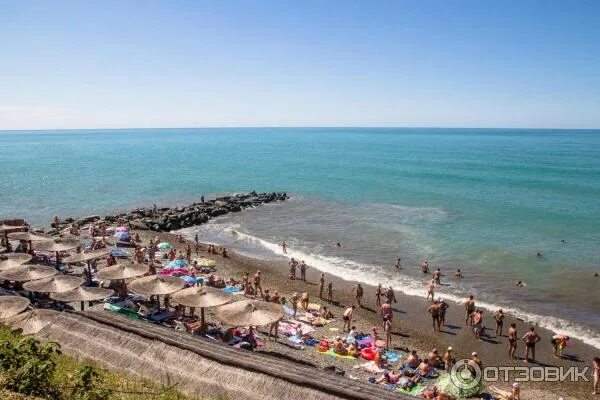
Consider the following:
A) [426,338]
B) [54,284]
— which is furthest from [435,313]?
[54,284]

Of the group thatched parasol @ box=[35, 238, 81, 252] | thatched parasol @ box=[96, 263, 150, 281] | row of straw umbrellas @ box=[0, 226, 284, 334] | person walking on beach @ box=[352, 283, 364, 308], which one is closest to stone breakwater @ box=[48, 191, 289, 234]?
thatched parasol @ box=[35, 238, 81, 252]

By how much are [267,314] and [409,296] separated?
11448 millimetres

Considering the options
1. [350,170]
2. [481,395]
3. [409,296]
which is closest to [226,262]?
[409,296]

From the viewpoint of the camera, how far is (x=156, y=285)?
1666 cm

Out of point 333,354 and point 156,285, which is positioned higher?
point 156,285

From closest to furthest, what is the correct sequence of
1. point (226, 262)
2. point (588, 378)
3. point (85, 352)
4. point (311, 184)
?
point (85, 352)
point (588, 378)
point (226, 262)
point (311, 184)

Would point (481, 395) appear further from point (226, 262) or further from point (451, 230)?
point (451, 230)

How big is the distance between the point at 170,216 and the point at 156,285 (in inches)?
995

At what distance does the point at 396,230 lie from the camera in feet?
123

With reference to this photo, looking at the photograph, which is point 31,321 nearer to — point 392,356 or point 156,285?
point 156,285

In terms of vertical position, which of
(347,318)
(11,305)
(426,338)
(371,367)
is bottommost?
(426,338)

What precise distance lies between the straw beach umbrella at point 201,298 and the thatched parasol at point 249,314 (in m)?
0.58

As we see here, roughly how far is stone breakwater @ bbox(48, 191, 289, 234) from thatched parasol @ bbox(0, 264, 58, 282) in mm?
18224

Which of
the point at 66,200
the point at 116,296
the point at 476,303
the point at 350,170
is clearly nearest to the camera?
the point at 116,296
